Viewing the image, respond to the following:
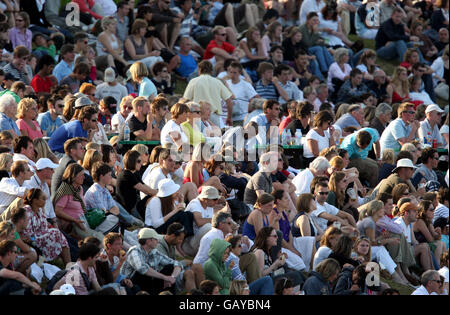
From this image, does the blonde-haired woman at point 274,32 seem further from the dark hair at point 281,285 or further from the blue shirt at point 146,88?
the dark hair at point 281,285

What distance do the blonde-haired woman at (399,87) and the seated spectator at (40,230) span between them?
10.6 metres

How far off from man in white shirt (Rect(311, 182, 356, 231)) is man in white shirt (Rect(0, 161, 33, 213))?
12.8 ft

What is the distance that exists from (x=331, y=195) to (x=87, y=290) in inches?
179

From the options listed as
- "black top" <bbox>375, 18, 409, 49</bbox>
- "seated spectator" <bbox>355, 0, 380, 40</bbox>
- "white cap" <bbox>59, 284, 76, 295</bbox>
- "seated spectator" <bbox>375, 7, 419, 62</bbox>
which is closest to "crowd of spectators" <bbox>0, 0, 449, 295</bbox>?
"white cap" <bbox>59, 284, 76, 295</bbox>

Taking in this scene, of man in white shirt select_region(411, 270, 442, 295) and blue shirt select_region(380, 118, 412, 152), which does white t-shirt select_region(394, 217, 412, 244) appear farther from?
blue shirt select_region(380, 118, 412, 152)

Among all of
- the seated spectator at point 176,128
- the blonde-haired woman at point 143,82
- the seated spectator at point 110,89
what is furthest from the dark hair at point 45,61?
the seated spectator at point 176,128

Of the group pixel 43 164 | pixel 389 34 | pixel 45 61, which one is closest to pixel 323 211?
pixel 43 164

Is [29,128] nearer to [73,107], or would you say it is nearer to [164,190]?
[73,107]

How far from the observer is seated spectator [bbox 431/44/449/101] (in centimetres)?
2317

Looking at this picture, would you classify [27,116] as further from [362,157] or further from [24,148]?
[362,157]

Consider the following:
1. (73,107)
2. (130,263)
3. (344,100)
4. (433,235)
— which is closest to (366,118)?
(344,100)

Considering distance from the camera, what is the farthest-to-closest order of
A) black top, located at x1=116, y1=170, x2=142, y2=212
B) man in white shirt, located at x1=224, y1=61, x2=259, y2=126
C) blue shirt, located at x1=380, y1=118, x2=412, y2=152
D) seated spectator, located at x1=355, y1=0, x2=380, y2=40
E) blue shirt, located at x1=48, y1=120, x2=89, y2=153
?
seated spectator, located at x1=355, y1=0, x2=380, y2=40 < man in white shirt, located at x1=224, y1=61, x2=259, y2=126 < blue shirt, located at x1=380, y1=118, x2=412, y2=152 < blue shirt, located at x1=48, y1=120, x2=89, y2=153 < black top, located at x1=116, y1=170, x2=142, y2=212

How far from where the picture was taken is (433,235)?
1517cm
